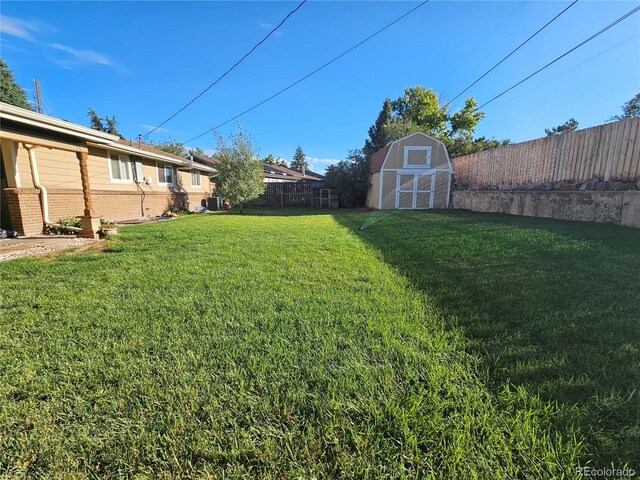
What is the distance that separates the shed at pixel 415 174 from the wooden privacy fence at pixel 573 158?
308cm

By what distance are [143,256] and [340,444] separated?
4583 millimetres

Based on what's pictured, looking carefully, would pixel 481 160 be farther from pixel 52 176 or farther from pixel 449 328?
pixel 52 176

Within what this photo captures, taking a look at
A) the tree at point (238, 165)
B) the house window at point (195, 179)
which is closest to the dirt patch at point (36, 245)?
the tree at point (238, 165)

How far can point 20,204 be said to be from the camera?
636 cm

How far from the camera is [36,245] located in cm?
552

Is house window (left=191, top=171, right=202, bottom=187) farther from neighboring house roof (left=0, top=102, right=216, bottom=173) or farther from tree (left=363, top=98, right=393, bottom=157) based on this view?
tree (left=363, top=98, right=393, bottom=157)

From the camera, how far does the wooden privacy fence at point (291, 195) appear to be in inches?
784

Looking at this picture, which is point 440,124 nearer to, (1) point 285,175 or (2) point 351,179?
(2) point 351,179

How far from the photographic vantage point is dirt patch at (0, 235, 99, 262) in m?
4.83

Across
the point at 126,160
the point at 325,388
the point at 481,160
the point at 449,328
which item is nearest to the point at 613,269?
the point at 449,328

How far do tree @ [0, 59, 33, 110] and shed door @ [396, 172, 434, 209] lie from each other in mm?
27406

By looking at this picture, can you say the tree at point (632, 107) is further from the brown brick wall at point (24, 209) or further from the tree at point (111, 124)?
the tree at point (111, 124)

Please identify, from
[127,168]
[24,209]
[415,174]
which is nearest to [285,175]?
[415,174]

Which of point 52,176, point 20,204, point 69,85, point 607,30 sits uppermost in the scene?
point 69,85
